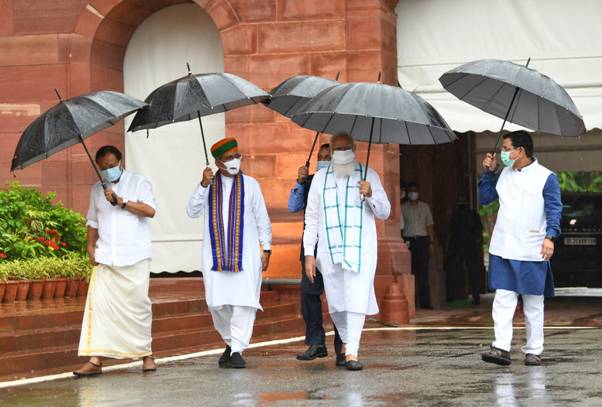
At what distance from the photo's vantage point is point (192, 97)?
37.1ft

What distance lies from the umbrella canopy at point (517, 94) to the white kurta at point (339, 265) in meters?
1.18

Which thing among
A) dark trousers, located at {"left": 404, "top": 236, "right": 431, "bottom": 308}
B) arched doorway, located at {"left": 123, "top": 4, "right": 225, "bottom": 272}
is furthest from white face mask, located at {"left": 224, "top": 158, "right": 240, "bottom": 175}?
dark trousers, located at {"left": 404, "top": 236, "right": 431, "bottom": 308}

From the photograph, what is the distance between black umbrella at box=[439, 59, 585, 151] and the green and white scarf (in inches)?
49.0

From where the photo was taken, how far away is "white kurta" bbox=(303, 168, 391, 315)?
1109 cm

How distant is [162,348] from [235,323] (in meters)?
1.88

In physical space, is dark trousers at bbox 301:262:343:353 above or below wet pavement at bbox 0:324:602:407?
above

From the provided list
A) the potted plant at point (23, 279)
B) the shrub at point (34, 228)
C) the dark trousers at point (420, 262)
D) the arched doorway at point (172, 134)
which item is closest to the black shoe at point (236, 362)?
the potted plant at point (23, 279)

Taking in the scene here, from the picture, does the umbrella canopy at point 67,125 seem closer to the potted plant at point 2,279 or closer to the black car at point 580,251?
the potted plant at point 2,279

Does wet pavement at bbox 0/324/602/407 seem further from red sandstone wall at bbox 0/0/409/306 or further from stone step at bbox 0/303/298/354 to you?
red sandstone wall at bbox 0/0/409/306

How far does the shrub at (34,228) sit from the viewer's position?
49.9 feet

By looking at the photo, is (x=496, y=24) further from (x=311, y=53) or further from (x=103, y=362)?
(x=103, y=362)

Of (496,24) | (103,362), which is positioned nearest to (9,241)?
(103,362)

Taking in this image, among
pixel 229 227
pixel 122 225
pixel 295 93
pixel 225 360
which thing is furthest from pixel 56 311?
pixel 295 93

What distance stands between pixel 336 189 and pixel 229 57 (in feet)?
25.0
